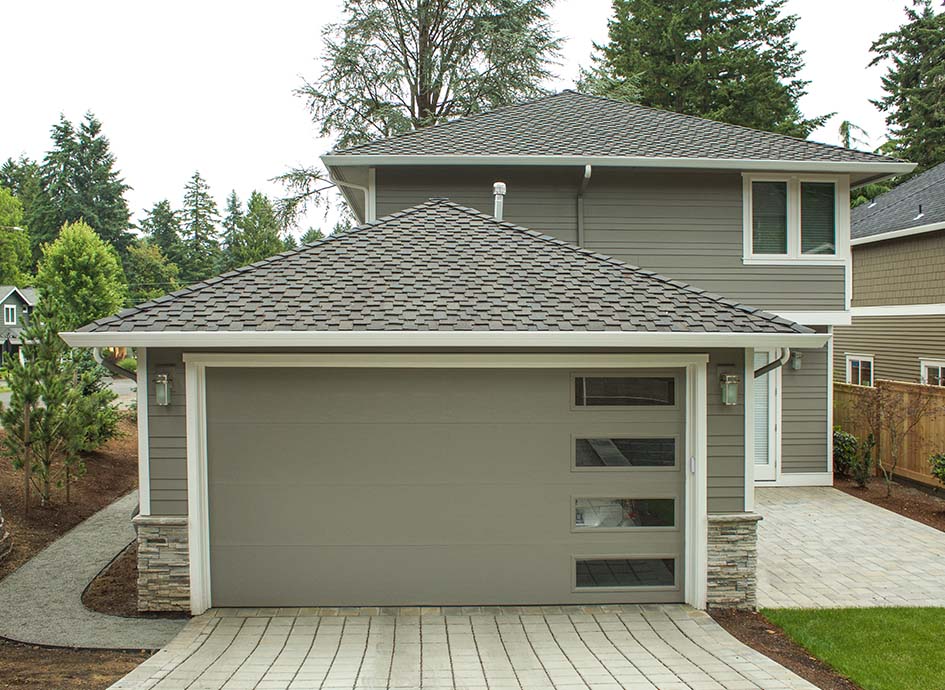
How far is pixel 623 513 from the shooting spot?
627 centimetres

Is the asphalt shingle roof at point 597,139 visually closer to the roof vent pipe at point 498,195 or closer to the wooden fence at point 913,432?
the roof vent pipe at point 498,195

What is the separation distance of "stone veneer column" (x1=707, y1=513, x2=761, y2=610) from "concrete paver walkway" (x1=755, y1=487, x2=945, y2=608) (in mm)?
372

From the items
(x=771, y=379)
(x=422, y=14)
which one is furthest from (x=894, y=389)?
(x=422, y=14)

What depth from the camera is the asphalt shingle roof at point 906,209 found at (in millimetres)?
14605

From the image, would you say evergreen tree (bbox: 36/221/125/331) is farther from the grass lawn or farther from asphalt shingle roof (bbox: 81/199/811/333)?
the grass lawn

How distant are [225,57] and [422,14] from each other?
583 cm

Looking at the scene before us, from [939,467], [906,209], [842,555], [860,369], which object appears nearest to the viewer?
[842,555]

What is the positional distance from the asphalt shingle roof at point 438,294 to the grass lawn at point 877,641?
8.02 ft

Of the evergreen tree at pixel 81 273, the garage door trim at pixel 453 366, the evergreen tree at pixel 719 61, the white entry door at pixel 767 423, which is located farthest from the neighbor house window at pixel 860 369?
the evergreen tree at pixel 81 273

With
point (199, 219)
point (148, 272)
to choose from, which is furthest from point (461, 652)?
point (199, 219)

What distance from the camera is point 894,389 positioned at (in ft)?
37.6

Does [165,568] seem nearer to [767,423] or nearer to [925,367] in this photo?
[767,423]

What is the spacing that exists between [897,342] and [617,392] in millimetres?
12208

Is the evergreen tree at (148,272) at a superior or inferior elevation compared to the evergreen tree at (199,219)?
inferior
